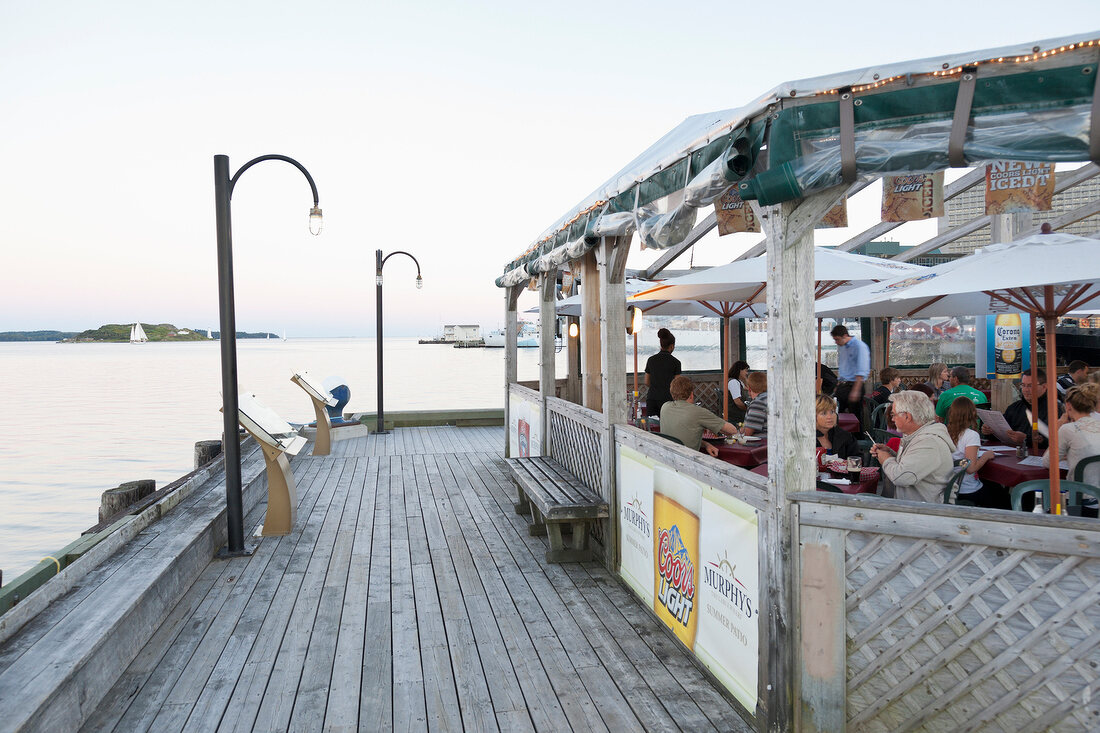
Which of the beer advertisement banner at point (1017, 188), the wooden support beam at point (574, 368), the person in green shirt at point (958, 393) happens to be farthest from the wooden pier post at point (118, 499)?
the person in green shirt at point (958, 393)

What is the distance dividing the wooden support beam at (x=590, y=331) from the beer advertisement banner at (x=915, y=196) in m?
2.81

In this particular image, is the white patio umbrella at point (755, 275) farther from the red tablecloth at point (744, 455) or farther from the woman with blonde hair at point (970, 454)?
the woman with blonde hair at point (970, 454)

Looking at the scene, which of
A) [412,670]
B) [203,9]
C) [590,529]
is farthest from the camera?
[203,9]

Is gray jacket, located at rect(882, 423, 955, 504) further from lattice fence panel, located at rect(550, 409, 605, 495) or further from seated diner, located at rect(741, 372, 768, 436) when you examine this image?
seated diner, located at rect(741, 372, 768, 436)

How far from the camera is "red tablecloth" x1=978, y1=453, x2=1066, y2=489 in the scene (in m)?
4.47

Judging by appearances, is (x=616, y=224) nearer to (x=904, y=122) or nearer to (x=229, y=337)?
(x=904, y=122)

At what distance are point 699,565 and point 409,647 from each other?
1.73m

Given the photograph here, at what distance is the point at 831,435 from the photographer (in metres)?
Answer: 5.04

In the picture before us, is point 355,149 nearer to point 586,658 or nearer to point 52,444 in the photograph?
point 52,444

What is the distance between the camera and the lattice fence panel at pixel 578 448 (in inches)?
219

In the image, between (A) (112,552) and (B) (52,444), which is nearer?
(A) (112,552)

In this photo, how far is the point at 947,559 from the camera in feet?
8.05

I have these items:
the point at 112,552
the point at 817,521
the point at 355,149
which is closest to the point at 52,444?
the point at 355,149

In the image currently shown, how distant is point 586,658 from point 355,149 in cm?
2097
